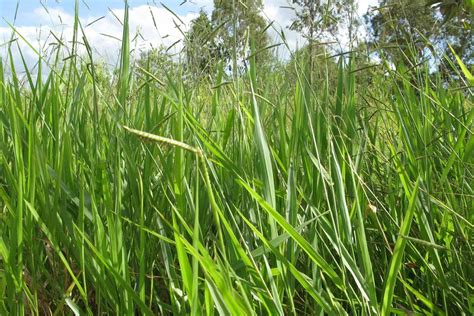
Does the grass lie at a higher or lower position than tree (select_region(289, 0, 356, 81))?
lower

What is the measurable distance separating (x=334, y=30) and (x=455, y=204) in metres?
0.43

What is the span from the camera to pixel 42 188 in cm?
96

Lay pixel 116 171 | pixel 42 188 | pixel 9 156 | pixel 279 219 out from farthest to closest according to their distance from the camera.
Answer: pixel 9 156 < pixel 42 188 < pixel 116 171 < pixel 279 219

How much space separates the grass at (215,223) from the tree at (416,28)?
0.14 m

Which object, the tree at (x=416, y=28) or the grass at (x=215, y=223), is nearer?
the grass at (x=215, y=223)

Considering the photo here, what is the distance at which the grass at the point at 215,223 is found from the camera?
780 mm

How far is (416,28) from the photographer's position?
4.93 feet

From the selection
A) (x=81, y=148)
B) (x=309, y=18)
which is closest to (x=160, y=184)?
(x=81, y=148)

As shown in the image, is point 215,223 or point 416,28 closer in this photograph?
point 215,223

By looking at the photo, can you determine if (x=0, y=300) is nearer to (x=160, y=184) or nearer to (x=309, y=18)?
(x=160, y=184)

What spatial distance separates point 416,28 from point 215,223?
963 mm

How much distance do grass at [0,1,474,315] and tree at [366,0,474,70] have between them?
0.47 ft

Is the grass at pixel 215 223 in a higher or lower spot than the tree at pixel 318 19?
lower

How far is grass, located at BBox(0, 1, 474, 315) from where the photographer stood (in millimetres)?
780
